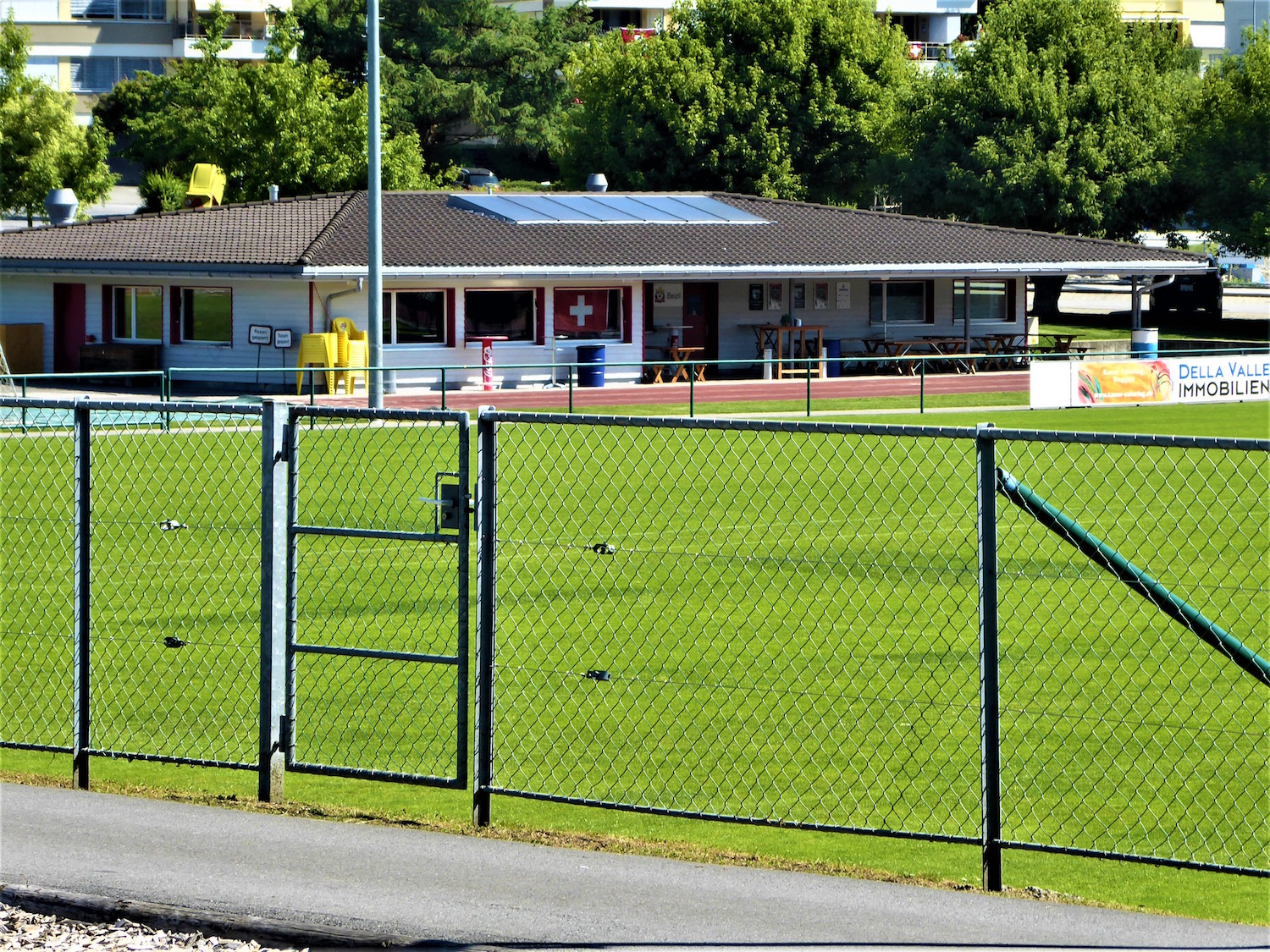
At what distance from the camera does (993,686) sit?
21.8ft

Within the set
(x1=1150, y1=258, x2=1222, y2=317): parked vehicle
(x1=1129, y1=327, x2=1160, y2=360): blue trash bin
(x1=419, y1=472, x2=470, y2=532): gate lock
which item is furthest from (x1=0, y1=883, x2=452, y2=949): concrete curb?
(x1=1150, y1=258, x2=1222, y2=317): parked vehicle

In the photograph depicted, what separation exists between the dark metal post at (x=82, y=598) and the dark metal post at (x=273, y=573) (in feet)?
3.10

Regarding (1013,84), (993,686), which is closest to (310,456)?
(993,686)

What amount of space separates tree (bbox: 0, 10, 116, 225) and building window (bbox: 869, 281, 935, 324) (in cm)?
2713

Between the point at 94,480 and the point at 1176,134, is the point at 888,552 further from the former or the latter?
the point at 1176,134

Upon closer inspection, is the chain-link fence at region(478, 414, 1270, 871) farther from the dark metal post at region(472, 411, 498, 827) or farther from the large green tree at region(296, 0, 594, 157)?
the large green tree at region(296, 0, 594, 157)

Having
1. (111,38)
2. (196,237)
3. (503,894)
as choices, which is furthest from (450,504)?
(111,38)

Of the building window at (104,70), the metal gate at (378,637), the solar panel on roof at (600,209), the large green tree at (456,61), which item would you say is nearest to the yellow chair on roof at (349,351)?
the solar panel on roof at (600,209)

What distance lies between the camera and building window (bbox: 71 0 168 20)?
96.4 metres

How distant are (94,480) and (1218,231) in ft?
151

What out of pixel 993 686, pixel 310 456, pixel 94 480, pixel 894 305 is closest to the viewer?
pixel 993 686

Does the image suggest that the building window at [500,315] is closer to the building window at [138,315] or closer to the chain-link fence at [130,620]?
the building window at [138,315]

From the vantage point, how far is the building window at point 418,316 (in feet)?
127

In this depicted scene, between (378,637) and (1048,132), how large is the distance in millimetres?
51060
